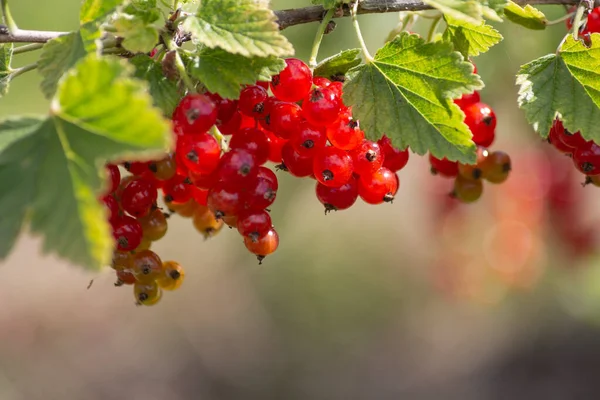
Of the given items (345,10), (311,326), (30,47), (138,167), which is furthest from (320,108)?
(311,326)

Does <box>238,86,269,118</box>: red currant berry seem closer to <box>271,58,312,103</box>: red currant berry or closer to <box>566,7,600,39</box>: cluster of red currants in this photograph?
<box>271,58,312,103</box>: red currant berry

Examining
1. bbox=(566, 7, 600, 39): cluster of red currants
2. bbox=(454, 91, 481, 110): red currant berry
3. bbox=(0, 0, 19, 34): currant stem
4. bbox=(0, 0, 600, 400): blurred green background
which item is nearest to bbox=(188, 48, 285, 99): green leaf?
bbox=(0, 0, 19, 34): currant stem

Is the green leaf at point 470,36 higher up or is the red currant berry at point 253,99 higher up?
the green leaf at point 470,36

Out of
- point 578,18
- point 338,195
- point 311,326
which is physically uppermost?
point 578,18

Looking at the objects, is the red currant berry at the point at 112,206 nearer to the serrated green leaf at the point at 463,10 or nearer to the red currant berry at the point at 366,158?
the red currant berry at the point at 366,158

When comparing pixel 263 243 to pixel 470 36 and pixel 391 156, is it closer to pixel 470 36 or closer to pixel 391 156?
pixel 391 156

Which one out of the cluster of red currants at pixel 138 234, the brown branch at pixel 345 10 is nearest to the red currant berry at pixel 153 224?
the cluster of red currants at pixel 138 234

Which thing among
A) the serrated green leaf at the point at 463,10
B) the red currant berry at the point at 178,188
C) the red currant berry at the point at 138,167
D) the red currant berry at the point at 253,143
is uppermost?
the serrated green leaf at the point at 463,10

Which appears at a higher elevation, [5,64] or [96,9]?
[96,9]
